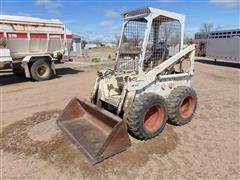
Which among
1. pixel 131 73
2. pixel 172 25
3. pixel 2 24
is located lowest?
pixel 131 73

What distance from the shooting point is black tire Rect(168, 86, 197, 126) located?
14.8 ft

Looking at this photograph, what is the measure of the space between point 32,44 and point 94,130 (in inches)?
292

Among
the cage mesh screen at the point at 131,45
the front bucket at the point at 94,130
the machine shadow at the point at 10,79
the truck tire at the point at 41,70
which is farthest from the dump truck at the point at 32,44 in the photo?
the cage mesh screen at the point at 131,45

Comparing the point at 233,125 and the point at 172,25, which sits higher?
the point at 172,25

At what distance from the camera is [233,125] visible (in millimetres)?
4965


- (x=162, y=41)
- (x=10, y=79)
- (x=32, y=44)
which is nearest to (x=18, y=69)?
(x=10, y=79)

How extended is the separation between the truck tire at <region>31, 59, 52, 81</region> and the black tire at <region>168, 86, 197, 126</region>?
7192 mm

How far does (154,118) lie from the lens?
436cm

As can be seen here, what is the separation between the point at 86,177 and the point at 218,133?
8.85 ft

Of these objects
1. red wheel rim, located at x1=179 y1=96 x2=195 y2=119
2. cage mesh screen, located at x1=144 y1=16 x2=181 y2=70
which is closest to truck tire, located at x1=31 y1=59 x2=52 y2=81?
cage mesh screen, located at x1=144 y1=16 x2=181 y2=70

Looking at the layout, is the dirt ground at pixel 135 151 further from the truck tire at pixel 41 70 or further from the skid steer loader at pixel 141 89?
the truck tire at pixel 41 70

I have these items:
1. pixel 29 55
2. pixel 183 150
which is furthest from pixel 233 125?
pixel 29 55

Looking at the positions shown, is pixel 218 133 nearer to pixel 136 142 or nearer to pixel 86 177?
pixel 136 142

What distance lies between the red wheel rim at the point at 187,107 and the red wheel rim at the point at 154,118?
2.63ft
